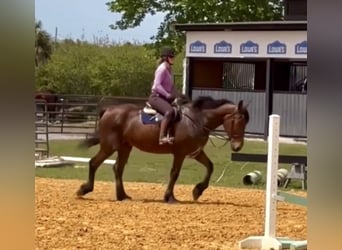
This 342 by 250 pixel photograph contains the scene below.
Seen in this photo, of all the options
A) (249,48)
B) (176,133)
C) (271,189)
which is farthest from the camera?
(249,48)

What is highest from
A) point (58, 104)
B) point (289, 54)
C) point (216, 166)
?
point (289, 54)

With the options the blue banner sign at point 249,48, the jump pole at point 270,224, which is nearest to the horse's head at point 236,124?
the jump pole at point 270,224

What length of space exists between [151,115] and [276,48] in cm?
792

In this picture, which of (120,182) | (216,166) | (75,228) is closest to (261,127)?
(216,166)

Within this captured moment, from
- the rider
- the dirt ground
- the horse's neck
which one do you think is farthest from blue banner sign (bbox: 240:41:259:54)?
the rider

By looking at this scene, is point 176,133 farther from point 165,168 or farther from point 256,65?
point 256,65

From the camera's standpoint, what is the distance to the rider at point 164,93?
870cm

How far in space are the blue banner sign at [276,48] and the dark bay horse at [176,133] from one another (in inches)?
287

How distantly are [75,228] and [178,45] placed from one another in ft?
46.3

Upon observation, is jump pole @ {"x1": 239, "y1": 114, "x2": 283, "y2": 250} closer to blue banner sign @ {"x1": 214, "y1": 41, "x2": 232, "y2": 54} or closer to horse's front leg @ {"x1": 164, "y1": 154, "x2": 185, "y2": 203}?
horse's front leg @ {"x1": 164, "y1": 154, "x2": 185, "y2": 203}

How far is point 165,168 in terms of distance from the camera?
12422mm

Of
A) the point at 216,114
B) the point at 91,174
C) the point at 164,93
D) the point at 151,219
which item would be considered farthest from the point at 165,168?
the point at 151,219

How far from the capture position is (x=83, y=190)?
354 inches
